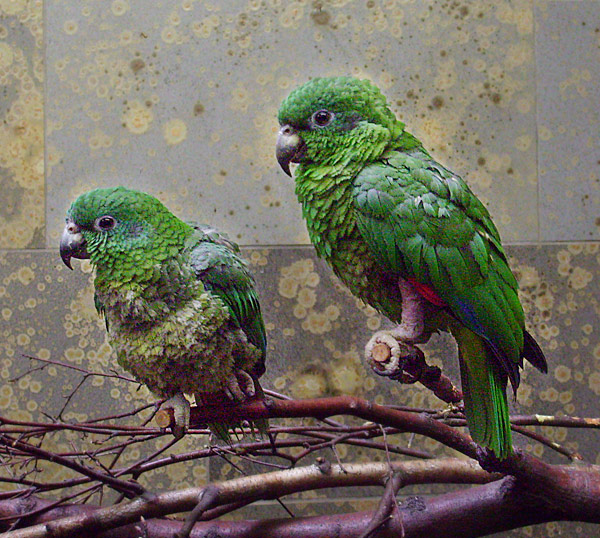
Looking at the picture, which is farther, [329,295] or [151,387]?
[329,295]

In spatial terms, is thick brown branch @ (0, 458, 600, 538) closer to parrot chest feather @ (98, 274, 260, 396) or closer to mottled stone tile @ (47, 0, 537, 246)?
parrot chest feather @ (98, 274, 260, 396)

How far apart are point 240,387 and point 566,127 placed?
3.70ft

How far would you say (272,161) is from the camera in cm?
160

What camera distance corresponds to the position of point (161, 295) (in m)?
0.94

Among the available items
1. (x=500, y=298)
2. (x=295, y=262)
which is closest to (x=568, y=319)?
(x=295, y=262)

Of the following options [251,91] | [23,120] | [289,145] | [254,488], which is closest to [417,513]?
[254,488]

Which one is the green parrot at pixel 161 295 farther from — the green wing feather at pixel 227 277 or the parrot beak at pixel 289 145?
the parrot beak at pixel 289 145

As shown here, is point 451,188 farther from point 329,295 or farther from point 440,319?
point 329,295

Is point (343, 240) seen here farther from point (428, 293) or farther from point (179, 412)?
point (179, 412)

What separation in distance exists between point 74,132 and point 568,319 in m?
1.33

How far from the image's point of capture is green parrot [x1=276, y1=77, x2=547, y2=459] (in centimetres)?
87

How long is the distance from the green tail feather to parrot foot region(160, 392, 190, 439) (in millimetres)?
412

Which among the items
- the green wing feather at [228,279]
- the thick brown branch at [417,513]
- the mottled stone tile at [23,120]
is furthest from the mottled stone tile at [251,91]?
the thick brown branch at [417,513]

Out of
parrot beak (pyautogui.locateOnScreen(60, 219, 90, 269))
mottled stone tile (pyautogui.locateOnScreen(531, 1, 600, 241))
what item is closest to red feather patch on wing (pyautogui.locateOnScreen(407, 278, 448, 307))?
parrot beak (pyautogui.locateOnScreen(60, 219, 90, 269))
